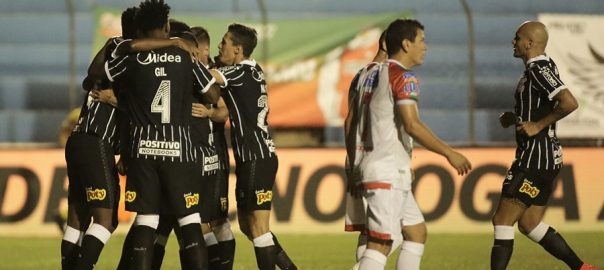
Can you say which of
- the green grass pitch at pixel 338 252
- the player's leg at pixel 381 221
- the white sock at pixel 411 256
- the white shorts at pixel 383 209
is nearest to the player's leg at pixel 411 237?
the white sock at pixel 411 256

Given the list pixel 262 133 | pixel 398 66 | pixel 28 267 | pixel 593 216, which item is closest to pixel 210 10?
pixel 593 216

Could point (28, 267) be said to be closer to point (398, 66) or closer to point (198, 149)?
point (198, 149)

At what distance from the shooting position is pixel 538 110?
32.3 ft

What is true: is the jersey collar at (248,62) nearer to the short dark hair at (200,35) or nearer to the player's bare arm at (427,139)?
the short dark hair at (200,35)

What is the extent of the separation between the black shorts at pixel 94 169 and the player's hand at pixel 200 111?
2.02ft

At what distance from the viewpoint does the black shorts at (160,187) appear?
329 inches

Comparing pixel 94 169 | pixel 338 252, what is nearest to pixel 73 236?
pixel 94 169

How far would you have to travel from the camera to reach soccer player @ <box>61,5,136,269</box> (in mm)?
8711

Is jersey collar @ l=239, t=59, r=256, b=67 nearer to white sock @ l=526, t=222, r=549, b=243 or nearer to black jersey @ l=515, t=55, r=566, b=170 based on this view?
black jersey @ l=515, t=55, r=566, b=170

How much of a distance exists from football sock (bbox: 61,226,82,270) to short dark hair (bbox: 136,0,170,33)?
1.56m

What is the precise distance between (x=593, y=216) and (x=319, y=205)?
10.4 feet

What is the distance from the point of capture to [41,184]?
50.3ft

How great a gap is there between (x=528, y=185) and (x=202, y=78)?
9.11 feet

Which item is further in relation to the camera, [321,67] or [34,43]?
[34,43]
